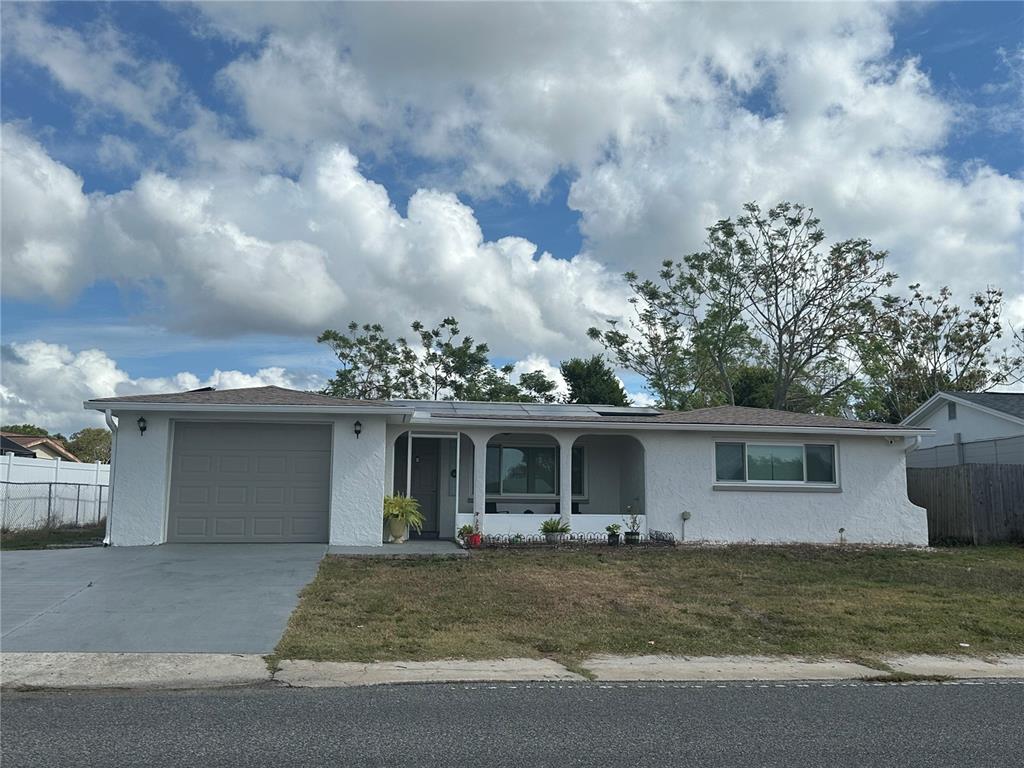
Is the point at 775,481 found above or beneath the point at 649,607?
above

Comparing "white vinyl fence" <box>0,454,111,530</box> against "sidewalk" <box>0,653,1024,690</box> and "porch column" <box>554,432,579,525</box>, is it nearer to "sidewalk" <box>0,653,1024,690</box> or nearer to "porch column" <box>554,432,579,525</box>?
"porch column" <box>554,432,579,525</box>

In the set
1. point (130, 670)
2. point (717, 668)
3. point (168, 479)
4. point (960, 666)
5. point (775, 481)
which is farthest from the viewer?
point (775, 481)

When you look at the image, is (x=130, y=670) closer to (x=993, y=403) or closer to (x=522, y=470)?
(x=522, y=470)

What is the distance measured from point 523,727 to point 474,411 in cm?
1294

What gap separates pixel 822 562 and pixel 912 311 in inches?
1033

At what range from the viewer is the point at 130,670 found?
7238 millimetres

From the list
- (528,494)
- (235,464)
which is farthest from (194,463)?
(528,494)

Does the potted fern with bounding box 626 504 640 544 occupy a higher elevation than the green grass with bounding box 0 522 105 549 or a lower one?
higher

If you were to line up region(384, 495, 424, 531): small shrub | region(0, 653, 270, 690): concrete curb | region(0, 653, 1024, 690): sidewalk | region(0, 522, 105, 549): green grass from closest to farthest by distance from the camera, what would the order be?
1. region(0, 653, 270, 690): concrete curb
2. region(0, 653, 1024, 690): sidewalk
3. region(0, 522, 105, 549): green grass
4. region(384, 495, 424, 531): small shrub

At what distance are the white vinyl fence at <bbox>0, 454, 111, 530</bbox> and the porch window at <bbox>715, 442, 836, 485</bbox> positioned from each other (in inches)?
492

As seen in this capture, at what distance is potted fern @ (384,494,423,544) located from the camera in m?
16.2

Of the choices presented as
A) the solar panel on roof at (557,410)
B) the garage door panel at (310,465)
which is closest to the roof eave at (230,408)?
the garage door panel at (310,465)

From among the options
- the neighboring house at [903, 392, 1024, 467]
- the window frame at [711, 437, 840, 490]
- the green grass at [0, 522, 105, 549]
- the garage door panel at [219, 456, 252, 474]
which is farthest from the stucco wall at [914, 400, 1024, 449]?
the green grass at [0, 522, 105, 549]

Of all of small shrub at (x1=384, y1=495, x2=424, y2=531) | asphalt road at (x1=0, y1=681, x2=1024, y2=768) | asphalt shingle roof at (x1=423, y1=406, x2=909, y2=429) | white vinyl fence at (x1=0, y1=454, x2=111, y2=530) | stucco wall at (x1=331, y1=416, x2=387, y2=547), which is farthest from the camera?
white vinyl fence at (x1=0, y1=454, x2=111, y2=530)
